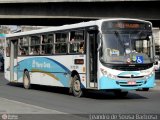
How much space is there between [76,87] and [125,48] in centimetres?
296

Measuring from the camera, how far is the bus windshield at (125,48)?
18641 millimetres

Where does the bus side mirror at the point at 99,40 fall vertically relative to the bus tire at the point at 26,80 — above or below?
above

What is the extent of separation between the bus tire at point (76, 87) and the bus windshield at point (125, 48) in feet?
6.84

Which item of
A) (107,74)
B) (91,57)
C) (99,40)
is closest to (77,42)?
(91,57)

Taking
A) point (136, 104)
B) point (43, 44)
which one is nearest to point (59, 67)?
point (43, 44)

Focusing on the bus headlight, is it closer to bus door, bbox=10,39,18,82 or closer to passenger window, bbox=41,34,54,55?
passenger window, bbox=41,34,54,55

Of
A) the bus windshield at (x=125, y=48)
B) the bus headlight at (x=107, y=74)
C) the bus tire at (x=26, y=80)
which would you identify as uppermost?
the bus windshield at (x=125, y=48)

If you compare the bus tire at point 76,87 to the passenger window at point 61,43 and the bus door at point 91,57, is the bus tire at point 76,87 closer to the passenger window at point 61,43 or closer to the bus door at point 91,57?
the bus door at point 91,57

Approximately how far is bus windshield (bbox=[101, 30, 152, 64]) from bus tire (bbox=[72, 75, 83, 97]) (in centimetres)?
209

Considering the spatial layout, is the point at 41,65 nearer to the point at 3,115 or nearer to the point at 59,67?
the point at 59,67

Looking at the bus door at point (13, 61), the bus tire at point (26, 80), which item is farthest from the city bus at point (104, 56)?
the bus door at point (13, 61)

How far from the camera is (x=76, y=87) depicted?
20469 mm

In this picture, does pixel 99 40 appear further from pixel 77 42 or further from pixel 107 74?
pixel 77 42

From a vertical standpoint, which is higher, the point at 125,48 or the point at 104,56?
the point at 125,48
